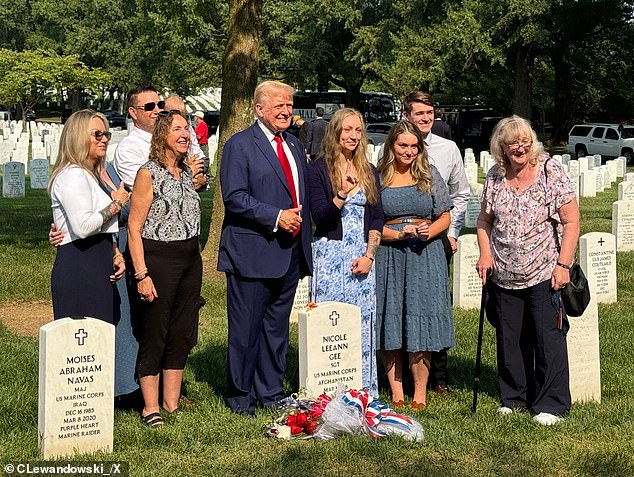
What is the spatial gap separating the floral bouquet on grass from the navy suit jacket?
0.89m

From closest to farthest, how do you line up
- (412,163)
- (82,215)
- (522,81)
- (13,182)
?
(82,215) → (412,163) → (13,182) → (522,81)

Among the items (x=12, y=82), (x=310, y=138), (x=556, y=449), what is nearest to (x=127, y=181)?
(x=556, y=449)

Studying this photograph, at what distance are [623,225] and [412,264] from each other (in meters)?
8.59

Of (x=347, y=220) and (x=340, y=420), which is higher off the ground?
(x=347, y=220)

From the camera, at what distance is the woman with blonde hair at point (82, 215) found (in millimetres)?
6297

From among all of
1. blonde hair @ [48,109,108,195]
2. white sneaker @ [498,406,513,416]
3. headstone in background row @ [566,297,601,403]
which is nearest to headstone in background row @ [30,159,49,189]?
blonde hair @ [48,109,108,195]

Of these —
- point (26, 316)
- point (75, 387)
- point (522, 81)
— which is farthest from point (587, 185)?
point (522, 81)

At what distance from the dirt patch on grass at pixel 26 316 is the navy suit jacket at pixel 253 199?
377cm

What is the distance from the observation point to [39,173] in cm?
2472

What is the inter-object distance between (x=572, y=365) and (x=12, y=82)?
50.7 meters

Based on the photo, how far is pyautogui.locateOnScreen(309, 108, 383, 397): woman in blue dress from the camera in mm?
6902

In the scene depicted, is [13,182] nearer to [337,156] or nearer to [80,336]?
[337,156]

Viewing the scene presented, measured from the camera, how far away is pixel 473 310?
11.1 m

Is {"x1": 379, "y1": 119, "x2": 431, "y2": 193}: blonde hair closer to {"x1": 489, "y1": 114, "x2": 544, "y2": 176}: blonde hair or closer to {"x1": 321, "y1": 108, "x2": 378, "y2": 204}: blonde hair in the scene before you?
{"x1": 321, "y1": 108, "x2": 378, "y2": 204}: blonde hair
